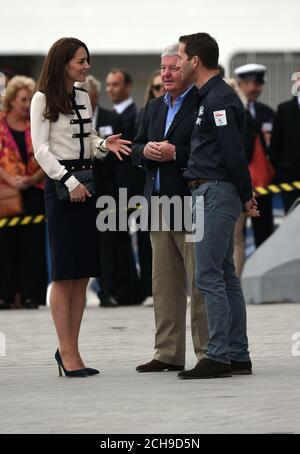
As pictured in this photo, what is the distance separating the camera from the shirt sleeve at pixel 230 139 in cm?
823

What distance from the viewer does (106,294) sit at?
14156 mm

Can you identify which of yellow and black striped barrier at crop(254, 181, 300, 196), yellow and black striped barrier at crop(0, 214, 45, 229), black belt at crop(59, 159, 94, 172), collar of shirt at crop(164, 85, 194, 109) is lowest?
yellow and black striped barrier at crop(0, 214, 45, 229)

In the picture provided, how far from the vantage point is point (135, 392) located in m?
7.88

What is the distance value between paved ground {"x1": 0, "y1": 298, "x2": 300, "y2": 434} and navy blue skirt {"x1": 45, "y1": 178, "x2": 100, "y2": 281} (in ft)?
1.91

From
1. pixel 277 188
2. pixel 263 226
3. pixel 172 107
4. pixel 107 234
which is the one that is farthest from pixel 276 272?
pixel 172 107

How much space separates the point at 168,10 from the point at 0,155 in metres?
6.02

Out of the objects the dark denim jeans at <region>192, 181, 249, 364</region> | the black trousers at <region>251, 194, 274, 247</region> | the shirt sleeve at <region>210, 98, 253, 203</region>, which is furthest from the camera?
the black trousers at <region>251, 194, 274, 247</region>

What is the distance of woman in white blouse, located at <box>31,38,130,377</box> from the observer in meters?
8.60

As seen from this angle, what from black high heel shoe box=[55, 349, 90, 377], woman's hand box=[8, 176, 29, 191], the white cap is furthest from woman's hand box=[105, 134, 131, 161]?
the white cap

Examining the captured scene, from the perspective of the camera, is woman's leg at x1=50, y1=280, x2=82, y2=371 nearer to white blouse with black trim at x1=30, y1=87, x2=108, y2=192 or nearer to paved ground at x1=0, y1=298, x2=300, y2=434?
paved ground at x1=0, y1=298, x2=300, y2=434

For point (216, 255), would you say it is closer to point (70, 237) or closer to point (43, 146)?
point (70, 237)

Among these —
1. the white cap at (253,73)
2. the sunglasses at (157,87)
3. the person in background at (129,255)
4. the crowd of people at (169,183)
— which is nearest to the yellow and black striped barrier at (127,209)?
the person in background at (129,255)

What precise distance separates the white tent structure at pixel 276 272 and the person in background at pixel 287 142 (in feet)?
2.72
